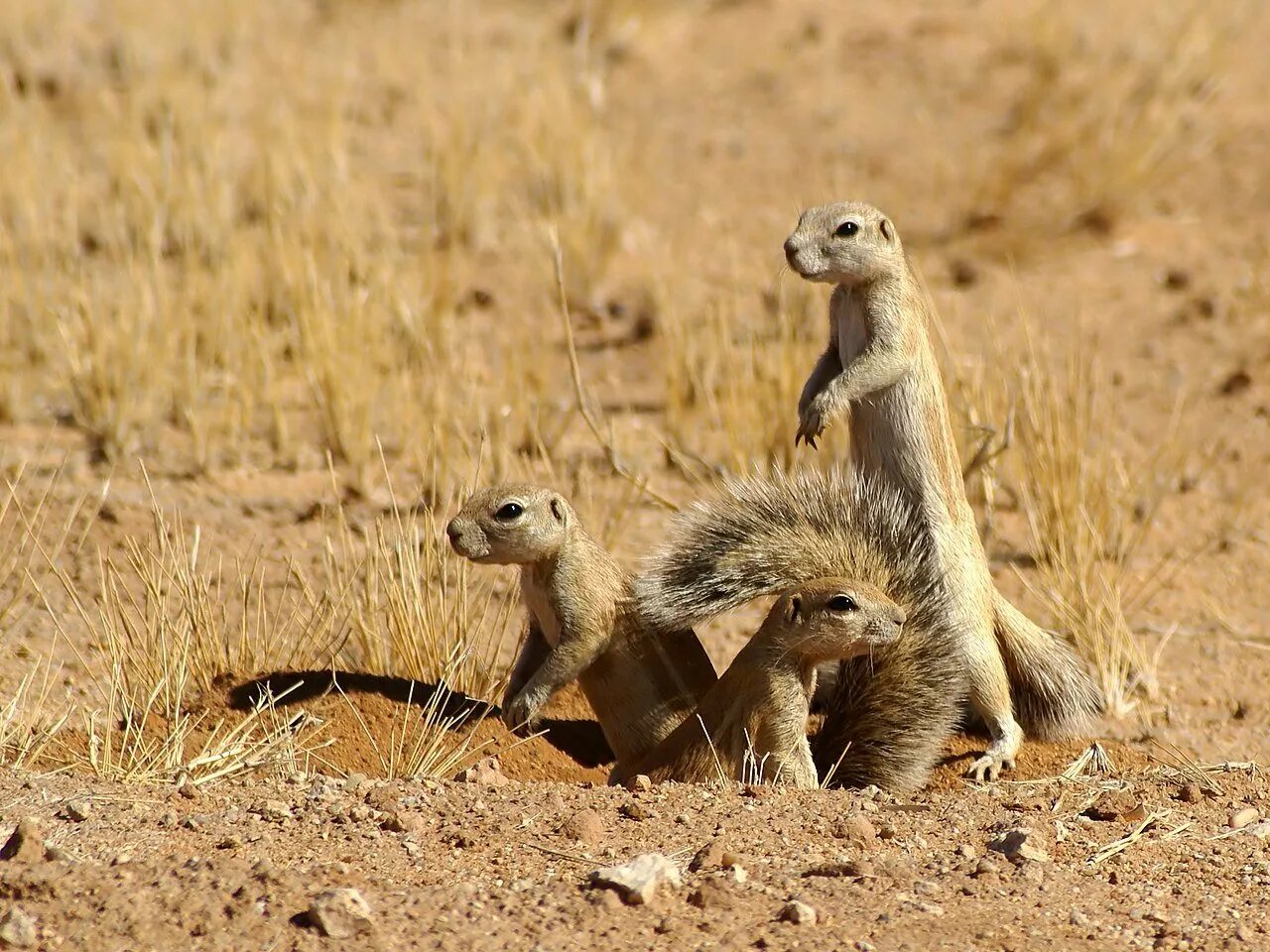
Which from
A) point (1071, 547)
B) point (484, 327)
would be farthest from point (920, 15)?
point (1071, 547)

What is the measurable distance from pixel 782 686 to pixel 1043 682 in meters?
1.01

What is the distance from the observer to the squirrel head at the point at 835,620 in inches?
185

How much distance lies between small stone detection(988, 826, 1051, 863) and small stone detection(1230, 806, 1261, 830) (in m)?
0.66

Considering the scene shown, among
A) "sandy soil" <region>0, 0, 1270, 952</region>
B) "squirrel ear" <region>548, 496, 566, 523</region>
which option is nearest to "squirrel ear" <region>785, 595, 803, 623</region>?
"sandy soil" <region>0, 0, 1270, 952</region>

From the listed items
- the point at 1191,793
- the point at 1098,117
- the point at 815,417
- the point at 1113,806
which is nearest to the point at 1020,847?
the point at 1113,806

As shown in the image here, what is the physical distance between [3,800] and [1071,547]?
13.6 ft

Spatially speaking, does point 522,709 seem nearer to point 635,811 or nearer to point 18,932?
point 635,811

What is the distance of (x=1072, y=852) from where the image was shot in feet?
14.0

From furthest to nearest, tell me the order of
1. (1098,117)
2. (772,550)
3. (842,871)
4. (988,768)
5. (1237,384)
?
1. (1098,117)
2. (1237,384)
3. (988,768)
4. (772,550)
5. (842,871)

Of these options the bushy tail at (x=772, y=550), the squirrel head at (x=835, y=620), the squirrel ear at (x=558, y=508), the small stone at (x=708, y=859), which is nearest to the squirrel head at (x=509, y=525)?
the squirrel ear at (x=558, y=508)

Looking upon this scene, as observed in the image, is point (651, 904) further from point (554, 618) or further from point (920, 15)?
point (920, 15)

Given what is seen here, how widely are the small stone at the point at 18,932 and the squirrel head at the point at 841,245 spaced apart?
2.76 meters

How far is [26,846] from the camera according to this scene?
3789 mm

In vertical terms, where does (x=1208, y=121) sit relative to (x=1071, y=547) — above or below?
above
